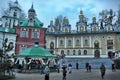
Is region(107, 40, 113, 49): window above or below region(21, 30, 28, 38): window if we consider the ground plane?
below

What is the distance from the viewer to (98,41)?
70.4 metres

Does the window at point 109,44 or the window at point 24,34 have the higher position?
the window at point 24,34

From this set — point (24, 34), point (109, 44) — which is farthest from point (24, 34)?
point (109, 44)

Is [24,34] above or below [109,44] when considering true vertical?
above

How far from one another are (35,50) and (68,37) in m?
37.0

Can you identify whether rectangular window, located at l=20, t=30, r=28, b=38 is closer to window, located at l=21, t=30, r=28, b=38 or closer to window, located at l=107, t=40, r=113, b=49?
window, located at l=21, t=30, r=28, b=38

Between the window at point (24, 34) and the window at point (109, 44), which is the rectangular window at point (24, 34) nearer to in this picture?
the window at point (24, 34)

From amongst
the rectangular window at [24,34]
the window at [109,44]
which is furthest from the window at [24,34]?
the window at [109,44]

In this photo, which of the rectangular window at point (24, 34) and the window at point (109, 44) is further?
the window at point (109, 44)

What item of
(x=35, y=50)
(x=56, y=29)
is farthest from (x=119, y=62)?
(x=56, y=29)

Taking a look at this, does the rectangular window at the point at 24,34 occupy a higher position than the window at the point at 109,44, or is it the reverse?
the rectangular window at the point at 24,34

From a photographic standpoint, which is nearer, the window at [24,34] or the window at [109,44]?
the window at [24,34]

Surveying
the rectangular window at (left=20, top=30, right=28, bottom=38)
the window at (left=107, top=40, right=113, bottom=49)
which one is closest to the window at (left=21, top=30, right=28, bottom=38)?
the rectangular window at (left=20, top=30, right=28, bottom=38)

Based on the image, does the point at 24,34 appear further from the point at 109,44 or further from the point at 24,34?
the point at 109,44
